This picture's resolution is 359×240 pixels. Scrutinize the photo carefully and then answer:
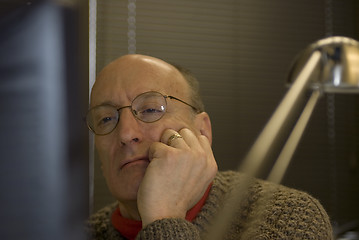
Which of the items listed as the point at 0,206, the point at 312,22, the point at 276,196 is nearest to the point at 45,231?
the point at 0,206

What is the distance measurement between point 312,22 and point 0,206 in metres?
1.70

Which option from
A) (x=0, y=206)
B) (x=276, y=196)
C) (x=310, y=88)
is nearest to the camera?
(x=0, y=206)

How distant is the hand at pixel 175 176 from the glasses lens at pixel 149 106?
0.17ft

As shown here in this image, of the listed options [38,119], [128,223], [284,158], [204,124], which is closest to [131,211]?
[128,223]

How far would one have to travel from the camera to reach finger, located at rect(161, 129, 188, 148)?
1.87 ft

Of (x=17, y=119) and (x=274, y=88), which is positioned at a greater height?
(x=17, y=119)

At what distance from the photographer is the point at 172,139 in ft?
1.90

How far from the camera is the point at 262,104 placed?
5.25 feet

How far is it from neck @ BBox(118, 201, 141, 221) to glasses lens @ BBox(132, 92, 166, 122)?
130mm

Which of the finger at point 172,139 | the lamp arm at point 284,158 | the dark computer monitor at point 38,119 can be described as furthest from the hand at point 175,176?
the dark computer monitor at point 38,119

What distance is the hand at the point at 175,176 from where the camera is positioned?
0.53 metres

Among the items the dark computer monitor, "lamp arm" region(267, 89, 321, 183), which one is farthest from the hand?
the dark computer monitor

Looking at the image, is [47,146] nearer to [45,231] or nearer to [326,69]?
[45,231]

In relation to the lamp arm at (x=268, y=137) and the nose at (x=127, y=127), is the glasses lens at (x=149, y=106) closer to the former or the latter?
the nose at (x=127, y=127)
